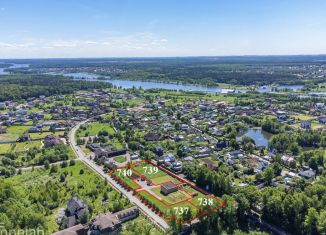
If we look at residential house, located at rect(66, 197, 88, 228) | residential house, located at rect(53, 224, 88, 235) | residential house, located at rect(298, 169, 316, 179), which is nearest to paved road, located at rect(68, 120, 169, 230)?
residential house, located at rect(66, 197, 88, 228)

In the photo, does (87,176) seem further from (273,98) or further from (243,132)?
(273,98)

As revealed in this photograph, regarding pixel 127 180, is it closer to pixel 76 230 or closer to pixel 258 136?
pixel 76 230

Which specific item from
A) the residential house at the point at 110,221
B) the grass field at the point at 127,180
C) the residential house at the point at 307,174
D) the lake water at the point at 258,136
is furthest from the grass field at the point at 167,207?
the lake water at the point at 258,136

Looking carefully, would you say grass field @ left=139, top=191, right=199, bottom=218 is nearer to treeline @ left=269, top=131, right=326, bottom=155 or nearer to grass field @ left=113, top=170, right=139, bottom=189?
grass field @ left=113, top=170, right=139, bottom=189

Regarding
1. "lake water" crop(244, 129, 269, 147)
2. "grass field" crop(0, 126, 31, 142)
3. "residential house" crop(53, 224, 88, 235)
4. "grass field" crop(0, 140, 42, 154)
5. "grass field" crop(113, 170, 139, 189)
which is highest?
"residential house" crop(53, 224, 88, 235)

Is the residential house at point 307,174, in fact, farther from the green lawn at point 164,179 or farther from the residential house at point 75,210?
the residential house at point 75,210

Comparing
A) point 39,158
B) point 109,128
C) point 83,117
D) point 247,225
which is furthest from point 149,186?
point 83,117

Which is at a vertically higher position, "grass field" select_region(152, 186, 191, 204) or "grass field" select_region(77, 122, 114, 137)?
"grass field" select_region(152, 186, 191, 204)

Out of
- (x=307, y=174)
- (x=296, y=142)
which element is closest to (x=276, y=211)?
(x=307, y=174)
